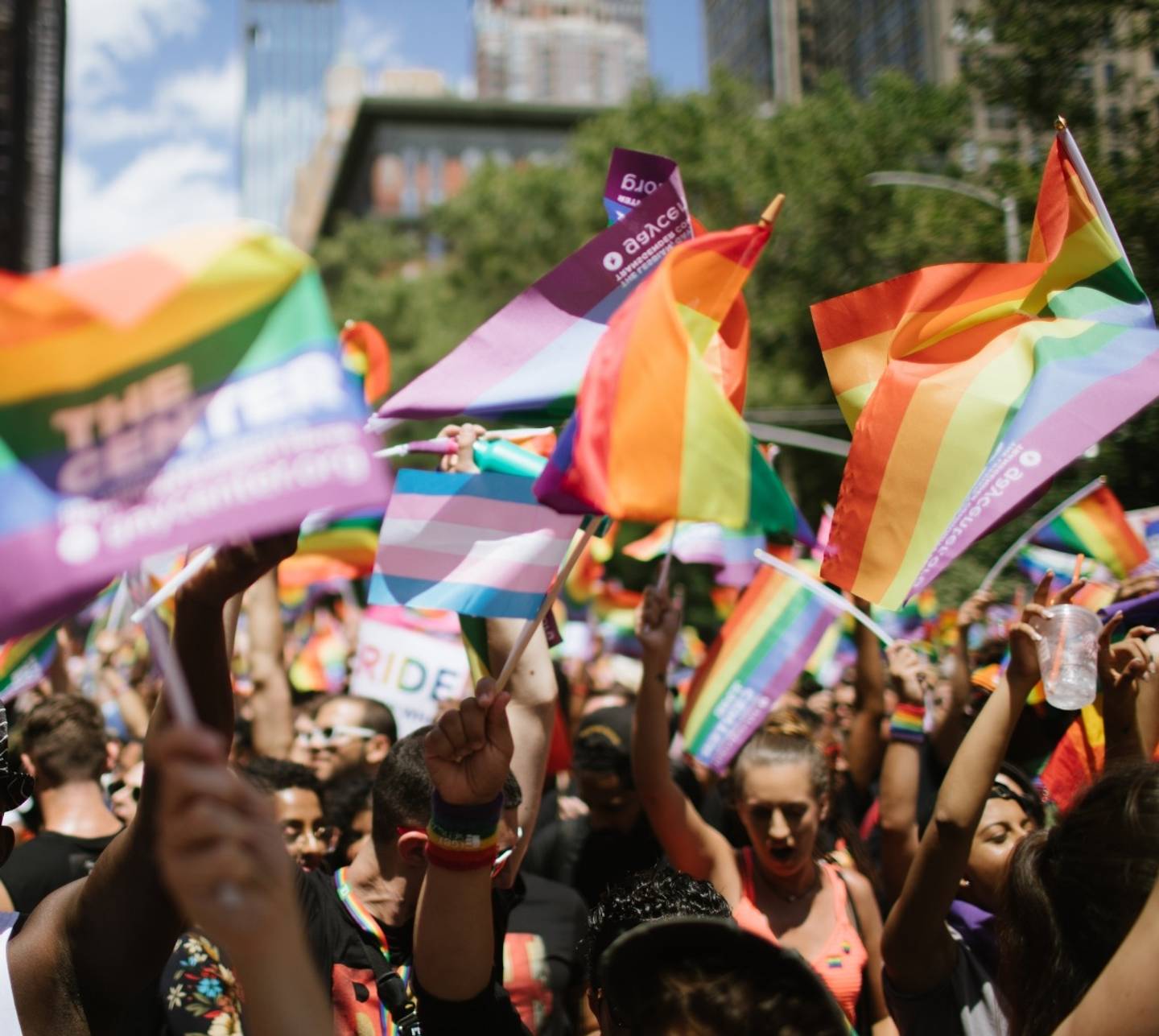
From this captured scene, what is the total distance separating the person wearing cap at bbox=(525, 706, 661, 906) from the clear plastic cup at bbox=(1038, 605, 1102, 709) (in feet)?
5.73

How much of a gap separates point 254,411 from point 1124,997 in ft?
4.69

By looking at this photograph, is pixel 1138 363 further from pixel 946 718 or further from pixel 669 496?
pixel 946 718

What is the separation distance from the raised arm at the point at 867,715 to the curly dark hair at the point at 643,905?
2.22 metres

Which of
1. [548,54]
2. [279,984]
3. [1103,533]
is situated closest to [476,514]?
[279,984]

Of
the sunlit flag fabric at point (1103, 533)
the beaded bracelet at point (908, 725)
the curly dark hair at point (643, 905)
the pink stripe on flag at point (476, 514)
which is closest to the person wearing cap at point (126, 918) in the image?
the curly dark hair at point (643, 905)

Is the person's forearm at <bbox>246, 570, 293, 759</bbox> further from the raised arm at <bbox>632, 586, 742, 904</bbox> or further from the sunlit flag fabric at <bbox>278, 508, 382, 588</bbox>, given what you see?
the raised arm at <bbox>632, 586, 742, 904</bbox>

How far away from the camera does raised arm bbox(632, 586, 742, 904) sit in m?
3.35

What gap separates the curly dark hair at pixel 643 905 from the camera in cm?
249

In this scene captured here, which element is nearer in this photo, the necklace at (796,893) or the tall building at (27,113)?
the necklace at (796,893)

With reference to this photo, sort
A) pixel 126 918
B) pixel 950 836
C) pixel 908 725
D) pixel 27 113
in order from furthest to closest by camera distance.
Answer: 1. pixel 27 113
2. pixel 908 725
3. pixel 950 836
4. pixel 126 918

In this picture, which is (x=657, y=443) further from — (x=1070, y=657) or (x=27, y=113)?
(x=27, y=113)

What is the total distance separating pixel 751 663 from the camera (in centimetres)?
470

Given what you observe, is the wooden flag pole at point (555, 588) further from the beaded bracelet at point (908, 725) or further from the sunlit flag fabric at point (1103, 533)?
the sunlit flag fabric at point (1103, 533)

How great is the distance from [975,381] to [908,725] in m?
1.19
